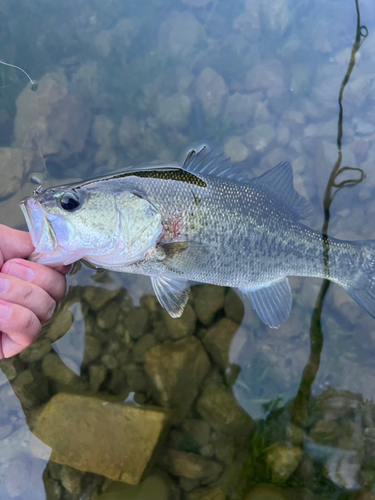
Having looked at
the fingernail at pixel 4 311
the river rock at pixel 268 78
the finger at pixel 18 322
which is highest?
the river rock at pixel 268 78

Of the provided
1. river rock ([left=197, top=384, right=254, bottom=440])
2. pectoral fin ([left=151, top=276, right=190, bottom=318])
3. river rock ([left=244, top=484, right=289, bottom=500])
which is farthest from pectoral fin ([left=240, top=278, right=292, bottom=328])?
river rock ([left=244, top=484, right=289, bottom=500])

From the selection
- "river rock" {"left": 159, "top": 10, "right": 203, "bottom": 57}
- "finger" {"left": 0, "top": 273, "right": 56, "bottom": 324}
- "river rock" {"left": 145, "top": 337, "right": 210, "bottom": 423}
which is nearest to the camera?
"finger" {"left": 0, "top": 273, "right": 56, "bottom": 324}

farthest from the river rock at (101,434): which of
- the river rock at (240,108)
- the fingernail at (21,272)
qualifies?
the river rock at (240,108)

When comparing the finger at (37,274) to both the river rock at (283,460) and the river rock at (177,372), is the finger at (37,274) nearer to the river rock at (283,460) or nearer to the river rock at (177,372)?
the river rock at (177,372)

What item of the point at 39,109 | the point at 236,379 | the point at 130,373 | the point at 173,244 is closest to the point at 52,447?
the point at 130,373

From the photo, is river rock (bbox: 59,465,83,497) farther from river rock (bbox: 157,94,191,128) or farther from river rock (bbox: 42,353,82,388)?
river rock (bbox: 157,94,191,128)

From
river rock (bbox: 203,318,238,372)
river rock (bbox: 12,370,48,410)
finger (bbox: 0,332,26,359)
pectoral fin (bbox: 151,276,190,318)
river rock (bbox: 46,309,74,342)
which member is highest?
pectoral fin (bbox: 151,276,190,318)

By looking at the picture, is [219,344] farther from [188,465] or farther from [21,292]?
[21,292]

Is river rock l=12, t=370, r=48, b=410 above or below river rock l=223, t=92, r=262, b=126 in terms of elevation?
below
